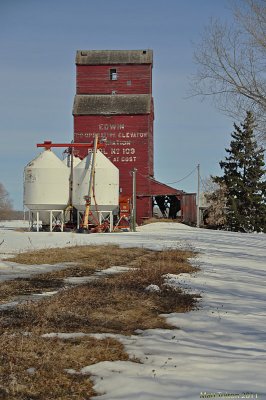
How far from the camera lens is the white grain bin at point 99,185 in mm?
34844

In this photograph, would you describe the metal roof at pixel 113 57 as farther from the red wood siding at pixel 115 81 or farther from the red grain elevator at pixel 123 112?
the red wood siding at pixel 115 81

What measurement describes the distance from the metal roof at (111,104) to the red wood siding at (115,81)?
19.0 inches

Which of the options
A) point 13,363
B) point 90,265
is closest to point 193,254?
point 90,265

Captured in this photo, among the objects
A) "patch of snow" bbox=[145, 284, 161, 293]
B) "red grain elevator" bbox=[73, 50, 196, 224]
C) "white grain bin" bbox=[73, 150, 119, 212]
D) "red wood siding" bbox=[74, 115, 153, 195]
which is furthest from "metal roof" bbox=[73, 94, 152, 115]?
"patch of snow" bbox=[145, 284, 161, 293]

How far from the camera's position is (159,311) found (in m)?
7.44

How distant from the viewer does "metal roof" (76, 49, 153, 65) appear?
4234cm

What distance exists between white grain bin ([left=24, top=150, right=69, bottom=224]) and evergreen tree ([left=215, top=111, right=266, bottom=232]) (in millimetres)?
15902

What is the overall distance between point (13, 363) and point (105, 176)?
30610 millimetres

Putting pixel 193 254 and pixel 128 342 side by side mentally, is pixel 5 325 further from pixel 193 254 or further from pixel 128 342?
pixel 193 254

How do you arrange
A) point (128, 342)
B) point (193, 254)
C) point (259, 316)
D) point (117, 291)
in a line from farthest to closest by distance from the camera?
point (193, 254)
point (117, 291)
point (259, 316)
point (128, 342)

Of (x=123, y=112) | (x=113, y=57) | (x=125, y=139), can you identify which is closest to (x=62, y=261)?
(x=125, y=139)

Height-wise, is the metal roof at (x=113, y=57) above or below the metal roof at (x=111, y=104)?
above

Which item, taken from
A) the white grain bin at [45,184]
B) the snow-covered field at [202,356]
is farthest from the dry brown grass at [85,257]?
the white grain bin at [45,184]

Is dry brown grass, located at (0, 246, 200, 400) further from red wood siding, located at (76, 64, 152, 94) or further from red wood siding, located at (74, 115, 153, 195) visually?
red wood siding, located at (76, 64, 152, 94)
